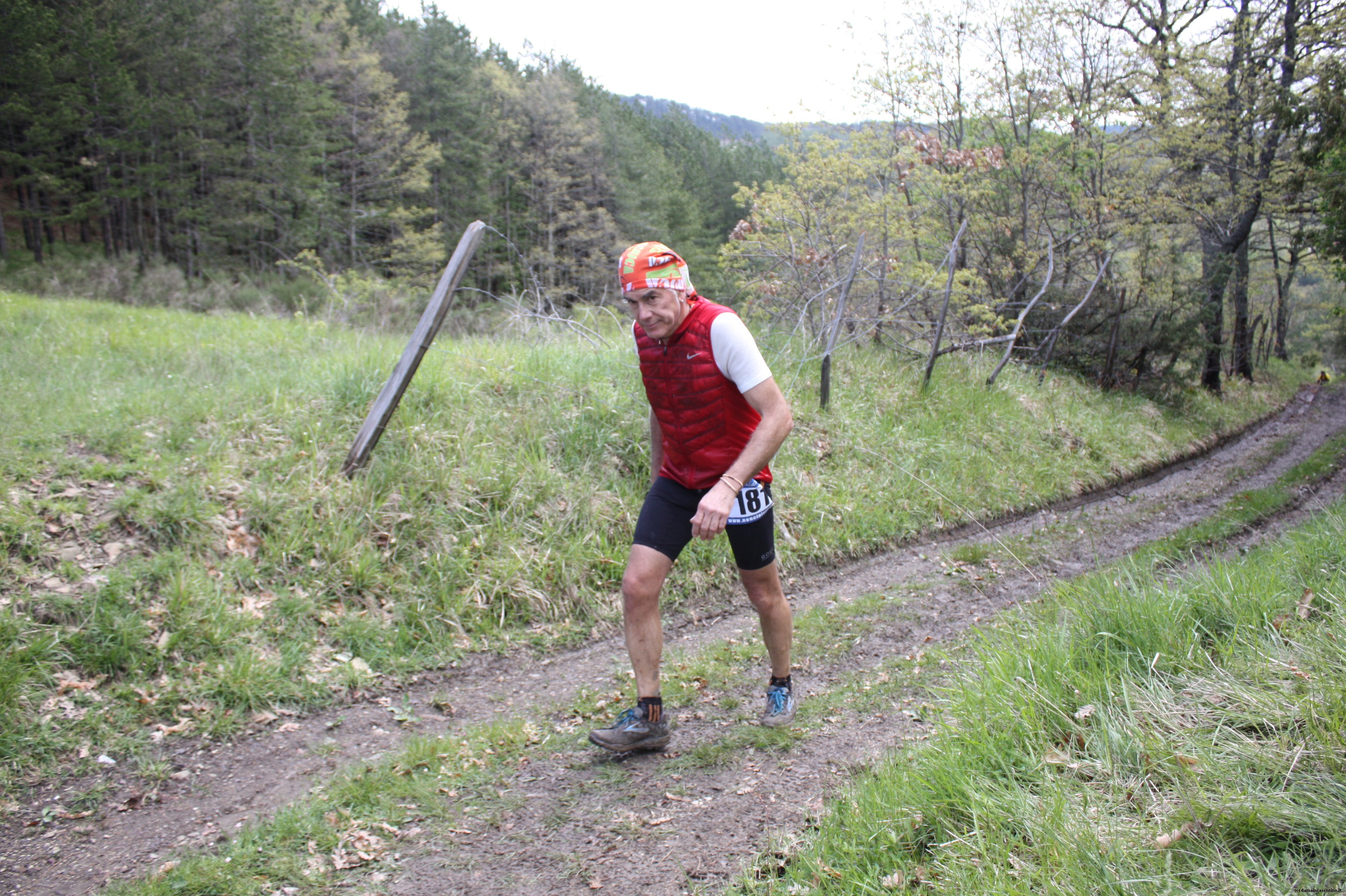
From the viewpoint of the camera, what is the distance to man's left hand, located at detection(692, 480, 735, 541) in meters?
3.04

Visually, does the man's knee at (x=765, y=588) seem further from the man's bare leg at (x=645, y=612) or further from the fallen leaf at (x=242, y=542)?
the fallen leaf at (x=242, y=542)

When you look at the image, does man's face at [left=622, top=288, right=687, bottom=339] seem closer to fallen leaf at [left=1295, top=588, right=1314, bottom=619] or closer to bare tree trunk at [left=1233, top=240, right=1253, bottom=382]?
fallen leaf at [left=1295, top=588, right=1314, bottom=619]

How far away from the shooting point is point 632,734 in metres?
3.52

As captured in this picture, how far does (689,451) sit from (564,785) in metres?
1.60

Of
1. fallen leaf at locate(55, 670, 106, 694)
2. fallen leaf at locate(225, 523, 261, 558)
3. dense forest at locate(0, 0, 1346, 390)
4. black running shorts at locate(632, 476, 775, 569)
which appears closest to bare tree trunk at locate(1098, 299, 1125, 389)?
dense forest at locate(0, 0, 1346, 390)

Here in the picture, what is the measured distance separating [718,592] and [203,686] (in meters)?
3.57

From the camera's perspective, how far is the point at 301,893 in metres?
2.72

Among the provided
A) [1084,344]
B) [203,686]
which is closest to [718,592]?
[203,686]

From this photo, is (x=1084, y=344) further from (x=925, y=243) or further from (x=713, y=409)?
(x=713, y=409)

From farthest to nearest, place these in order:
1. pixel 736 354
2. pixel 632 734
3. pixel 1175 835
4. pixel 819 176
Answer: pixel 819 176 → pixel 632 734 → pixel 736 354 → pixel 1175 835

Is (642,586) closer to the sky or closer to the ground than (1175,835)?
closer to the sky

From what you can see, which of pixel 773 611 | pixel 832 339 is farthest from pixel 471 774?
pixel 832 339

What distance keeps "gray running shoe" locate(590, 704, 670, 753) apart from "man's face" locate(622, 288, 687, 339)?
176 centimetres

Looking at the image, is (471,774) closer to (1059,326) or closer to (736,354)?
(736,354)
